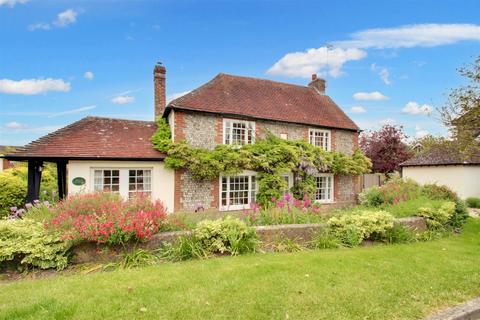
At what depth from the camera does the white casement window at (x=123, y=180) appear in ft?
37.4

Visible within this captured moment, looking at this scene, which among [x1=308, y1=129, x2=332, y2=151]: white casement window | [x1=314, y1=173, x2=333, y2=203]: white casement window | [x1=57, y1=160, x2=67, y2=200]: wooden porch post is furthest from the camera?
[x1=314, y1=173, x2=333, y2=203]: white casement window

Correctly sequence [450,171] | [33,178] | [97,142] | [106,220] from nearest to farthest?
[106,220], [33,178], [97,142], [450,171]

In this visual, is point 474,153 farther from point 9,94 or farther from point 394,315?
point 9,94

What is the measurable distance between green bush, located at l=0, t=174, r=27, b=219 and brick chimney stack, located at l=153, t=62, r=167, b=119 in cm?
717

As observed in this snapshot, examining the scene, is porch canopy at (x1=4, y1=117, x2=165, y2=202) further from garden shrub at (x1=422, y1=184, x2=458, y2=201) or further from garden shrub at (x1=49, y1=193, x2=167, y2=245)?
garden shrub at (x1=422, y1=184, x2=458, y2=201)

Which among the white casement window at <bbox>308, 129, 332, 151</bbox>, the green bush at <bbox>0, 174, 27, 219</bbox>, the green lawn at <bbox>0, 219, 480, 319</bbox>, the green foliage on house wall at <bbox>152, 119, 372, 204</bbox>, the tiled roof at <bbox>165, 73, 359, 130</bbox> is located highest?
the tiled roof at <bbox>165, 73, 359, 130</bbox>

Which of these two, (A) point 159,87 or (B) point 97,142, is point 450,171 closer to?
(A) point 159,87

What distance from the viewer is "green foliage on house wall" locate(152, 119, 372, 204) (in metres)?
12.4

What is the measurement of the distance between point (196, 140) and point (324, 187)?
8802 mm

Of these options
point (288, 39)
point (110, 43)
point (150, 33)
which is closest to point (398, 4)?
point (288, 39)

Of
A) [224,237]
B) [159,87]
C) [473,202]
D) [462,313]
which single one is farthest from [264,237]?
[473,202]

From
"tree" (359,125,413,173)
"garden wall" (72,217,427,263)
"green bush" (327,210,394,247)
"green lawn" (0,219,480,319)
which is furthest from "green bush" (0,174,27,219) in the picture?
"tree" (359,125,413,173)

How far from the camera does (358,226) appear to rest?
6801 millimetres

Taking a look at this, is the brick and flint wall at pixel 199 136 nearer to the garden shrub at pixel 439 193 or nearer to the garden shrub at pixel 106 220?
the garden shrub at pixel 106 220
